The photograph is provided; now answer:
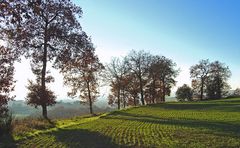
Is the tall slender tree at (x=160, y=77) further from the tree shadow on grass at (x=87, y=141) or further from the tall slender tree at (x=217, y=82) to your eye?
the tree shadow on grass at (x=87, y=141)

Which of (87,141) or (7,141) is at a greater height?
(7,141)

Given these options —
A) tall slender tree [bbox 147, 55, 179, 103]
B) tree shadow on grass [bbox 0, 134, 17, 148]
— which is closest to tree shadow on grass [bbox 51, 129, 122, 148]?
tree shadow on grass [bbox 0, 134, 17, 148]

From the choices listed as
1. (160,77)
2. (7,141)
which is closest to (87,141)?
(7,141)

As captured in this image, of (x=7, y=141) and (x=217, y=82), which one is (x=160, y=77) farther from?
(x=7, y=141)

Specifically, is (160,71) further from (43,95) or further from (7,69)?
(7,69)

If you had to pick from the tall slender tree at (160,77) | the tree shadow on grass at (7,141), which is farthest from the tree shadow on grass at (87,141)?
the tall slender tree at (160,77)

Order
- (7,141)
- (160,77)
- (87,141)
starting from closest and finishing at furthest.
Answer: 1. (7,141)
2. (87,141)
3. (160,77)

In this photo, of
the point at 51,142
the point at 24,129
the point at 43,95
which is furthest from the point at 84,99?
the point at 51,142

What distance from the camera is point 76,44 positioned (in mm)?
42219

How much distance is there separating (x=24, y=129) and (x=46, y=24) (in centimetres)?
1801

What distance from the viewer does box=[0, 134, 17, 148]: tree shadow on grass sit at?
2055cm

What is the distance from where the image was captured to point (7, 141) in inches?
874

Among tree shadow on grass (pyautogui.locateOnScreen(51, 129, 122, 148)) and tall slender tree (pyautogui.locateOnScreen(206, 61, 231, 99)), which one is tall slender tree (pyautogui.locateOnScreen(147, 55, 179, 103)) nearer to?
tall slender tree (pyautogui.locateOnScreen(206, 61, 231, 99))

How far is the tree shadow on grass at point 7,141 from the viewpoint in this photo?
20.5m
